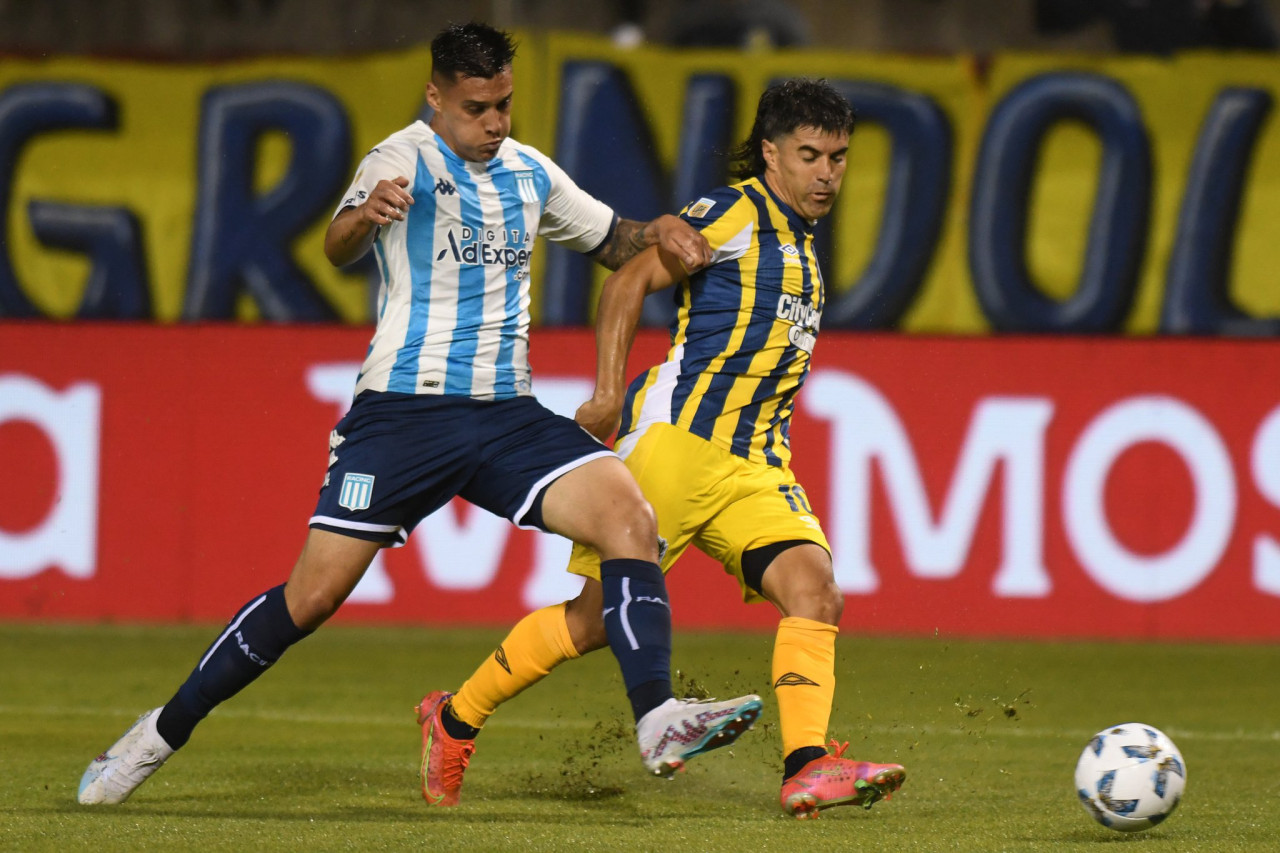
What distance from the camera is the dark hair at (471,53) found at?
4.70 m

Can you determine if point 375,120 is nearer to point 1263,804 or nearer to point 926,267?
point 926,267

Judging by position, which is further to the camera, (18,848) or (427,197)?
(427,197)

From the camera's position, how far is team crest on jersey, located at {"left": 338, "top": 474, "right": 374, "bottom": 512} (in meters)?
4.68

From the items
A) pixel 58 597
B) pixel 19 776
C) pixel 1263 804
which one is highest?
pixel 1263 804

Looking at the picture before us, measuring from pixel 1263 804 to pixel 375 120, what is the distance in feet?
20.0

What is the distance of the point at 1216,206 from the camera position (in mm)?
9656

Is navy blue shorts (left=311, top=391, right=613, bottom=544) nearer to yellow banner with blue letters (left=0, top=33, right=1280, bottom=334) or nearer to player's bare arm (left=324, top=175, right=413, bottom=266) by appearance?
player's bare arm (left=324, top=175, right=413, bottom=266)

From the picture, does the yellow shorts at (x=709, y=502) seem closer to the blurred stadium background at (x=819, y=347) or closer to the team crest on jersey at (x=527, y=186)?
the team crest on jersey at (x=527, y=186)

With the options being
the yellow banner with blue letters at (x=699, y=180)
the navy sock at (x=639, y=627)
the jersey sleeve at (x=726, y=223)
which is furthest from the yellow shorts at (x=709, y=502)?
the yellow banner with blue letters at (x=699, y=180)

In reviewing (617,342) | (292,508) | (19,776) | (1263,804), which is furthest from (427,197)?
(292,508)

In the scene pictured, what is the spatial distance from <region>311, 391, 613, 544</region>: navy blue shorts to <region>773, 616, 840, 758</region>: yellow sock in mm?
671

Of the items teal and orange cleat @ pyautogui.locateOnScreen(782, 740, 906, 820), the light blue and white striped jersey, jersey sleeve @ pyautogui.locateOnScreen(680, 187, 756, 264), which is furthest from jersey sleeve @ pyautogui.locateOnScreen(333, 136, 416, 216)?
teal and orange cleat @ pyautogui.locateOnScreen(782, 740, 906, 820)

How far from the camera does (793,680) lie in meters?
4.75

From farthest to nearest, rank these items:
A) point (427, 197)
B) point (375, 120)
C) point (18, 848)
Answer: point (375, 120), point (427, 197), point (18, 848)
